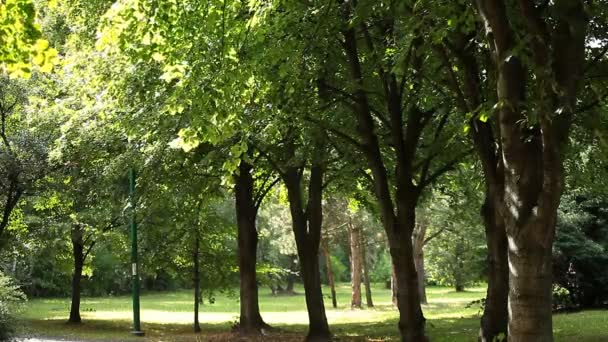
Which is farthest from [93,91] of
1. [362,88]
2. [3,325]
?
[362,88]

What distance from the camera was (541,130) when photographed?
5867 mm

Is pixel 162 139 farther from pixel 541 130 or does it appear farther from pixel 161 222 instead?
pixel 541 130

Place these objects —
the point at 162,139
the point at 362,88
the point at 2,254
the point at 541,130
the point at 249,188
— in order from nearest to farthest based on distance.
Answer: the point at 541,130, the point at 362,88, the point at 162,139, the point at 249,188, the point at 2,254

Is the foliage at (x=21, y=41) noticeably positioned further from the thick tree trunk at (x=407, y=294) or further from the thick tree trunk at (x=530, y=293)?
the thick tree trunk at (x=407, y=294)

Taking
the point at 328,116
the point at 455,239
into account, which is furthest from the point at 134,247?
the point at 455,239

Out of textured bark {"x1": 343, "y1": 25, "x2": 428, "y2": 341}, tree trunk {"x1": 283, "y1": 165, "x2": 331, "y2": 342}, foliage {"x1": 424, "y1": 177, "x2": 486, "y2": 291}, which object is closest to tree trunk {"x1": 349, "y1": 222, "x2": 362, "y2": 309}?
foliage {"x1": 424, "y1": 177, "x2": 486, "y2": 291}

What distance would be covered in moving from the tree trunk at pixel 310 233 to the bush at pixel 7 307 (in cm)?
675

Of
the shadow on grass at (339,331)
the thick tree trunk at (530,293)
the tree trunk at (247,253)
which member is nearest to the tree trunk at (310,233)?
the shadow on grass at (339,331)

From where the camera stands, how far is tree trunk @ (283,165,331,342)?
16.8 metres

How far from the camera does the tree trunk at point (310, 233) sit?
16.8 metres

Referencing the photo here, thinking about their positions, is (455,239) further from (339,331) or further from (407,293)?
(407,293)

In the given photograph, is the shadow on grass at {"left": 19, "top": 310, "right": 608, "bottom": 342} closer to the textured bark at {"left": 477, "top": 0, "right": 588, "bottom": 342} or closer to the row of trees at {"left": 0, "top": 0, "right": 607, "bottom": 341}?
the row of trees at {"left": 0, "top": 0, "right": 607, "bottom": 341}

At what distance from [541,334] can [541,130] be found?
1770 mm

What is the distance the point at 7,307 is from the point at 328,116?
26.8 feet
